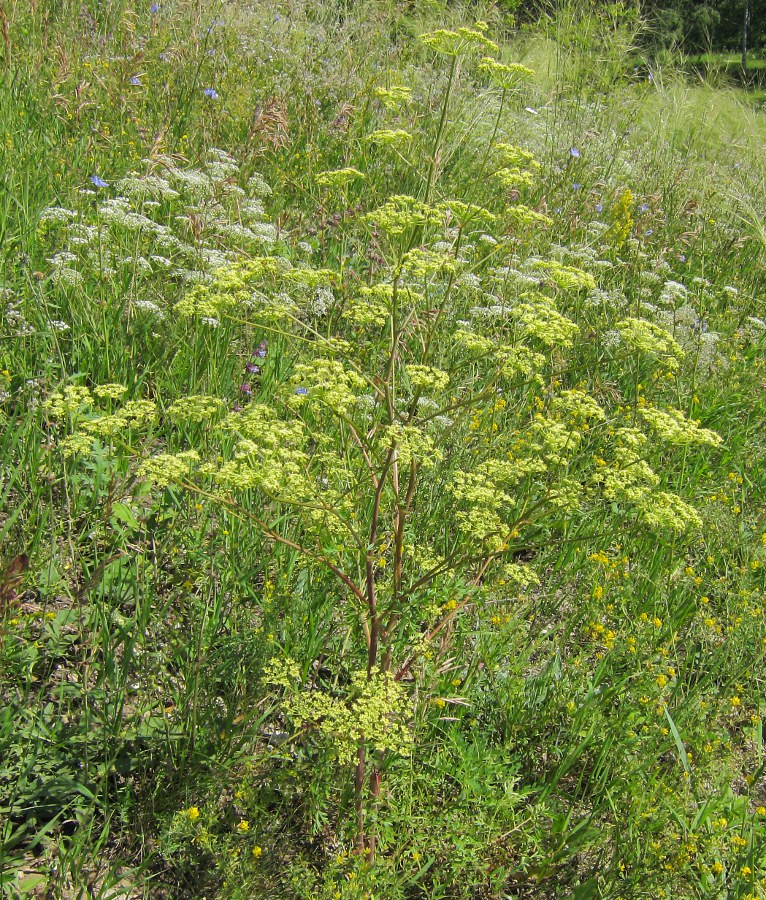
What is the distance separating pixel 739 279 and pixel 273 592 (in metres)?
4.47

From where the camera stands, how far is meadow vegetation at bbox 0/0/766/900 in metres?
1.76

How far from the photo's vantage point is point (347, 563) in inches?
92.5

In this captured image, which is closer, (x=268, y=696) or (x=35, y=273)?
(x=268, y=696)

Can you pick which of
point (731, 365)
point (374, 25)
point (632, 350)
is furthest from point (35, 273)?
point (374, 25)

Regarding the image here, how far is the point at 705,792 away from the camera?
7.27ft

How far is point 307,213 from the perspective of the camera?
4.27 meters

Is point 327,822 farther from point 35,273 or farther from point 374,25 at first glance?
point 374,25

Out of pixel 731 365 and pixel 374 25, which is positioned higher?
pixel 374 25

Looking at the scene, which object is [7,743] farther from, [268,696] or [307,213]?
[307,213]

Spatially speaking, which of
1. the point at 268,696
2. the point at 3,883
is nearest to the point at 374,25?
the point at 268,696

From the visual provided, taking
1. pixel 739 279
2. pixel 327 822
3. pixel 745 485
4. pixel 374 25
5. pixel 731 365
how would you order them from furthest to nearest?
pixel 374 25
pixel 739 279
pixel 731 365
pixel 745 485
pixel 327 822

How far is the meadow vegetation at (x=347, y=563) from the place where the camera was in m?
1.76

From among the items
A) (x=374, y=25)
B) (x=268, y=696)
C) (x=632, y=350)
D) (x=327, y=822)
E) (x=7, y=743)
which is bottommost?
(x=327, y=822)

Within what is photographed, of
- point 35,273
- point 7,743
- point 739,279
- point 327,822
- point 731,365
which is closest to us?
point 7,743
